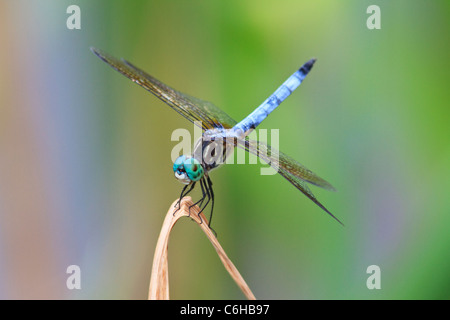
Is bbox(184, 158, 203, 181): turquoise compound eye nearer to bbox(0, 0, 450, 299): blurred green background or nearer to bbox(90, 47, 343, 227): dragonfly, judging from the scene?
bbox(90, 47, 343, 227): dragonfly

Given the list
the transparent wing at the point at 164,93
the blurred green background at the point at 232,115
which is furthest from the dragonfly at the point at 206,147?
the blurred green background at the point at 232,115

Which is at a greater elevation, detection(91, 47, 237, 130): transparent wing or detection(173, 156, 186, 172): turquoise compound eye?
detection(91, 47, 237, 130): transparent wing

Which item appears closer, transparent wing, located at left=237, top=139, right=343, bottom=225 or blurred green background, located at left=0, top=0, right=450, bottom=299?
transparent wing, located at left=237, top=139, right=343, bottom=225

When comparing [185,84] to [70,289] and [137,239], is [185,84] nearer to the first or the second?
[137,239]

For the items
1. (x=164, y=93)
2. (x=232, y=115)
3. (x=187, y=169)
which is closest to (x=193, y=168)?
(x=187, y=169)

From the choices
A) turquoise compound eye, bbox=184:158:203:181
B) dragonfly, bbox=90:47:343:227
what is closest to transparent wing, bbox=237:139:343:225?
dragonfly, bbox=90:47:343:227

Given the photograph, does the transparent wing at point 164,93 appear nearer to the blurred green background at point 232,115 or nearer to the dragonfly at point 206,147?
the dragonfly at point 206,147

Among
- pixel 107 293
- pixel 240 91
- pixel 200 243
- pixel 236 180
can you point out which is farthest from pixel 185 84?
pixel 107 293
